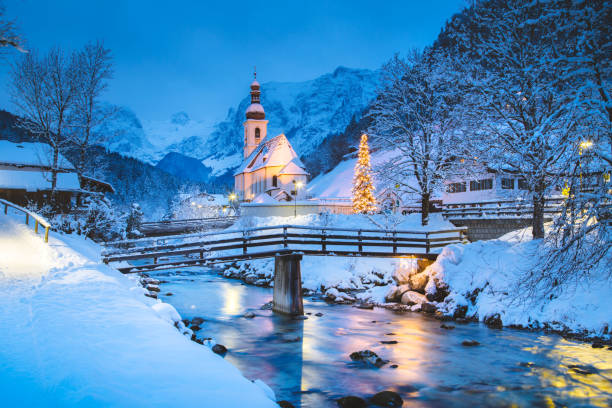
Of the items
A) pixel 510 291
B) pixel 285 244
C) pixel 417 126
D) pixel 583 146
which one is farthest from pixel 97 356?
pixel 417 126

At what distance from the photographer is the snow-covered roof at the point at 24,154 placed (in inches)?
1553

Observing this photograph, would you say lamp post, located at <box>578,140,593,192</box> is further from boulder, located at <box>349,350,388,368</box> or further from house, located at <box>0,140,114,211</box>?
house, located at <box>0,140,114,211</box>

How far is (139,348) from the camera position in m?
7.19

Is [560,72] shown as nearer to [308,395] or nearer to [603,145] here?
[603,145]

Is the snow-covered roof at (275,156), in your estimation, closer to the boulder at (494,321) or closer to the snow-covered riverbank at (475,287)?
the snow-covered riverbank at (475,287)

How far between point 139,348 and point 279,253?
1115cm

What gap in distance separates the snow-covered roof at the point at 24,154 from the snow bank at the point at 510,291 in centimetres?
3466

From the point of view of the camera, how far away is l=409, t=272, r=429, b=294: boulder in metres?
20.8

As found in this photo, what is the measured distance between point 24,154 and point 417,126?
3762 cm

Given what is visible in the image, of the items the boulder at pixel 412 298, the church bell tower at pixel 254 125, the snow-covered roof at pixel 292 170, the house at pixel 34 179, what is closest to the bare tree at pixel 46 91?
Answer: the house at pixel 34 179

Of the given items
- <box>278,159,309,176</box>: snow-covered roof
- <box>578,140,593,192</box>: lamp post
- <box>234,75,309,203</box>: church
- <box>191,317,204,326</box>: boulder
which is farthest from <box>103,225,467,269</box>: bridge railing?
<box>278,159,309,176</box>: snow-covered roof

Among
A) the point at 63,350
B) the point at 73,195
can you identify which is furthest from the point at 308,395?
the point at 73,195

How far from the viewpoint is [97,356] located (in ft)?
21.5

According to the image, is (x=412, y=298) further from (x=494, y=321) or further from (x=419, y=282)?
(x=494, y=321)
